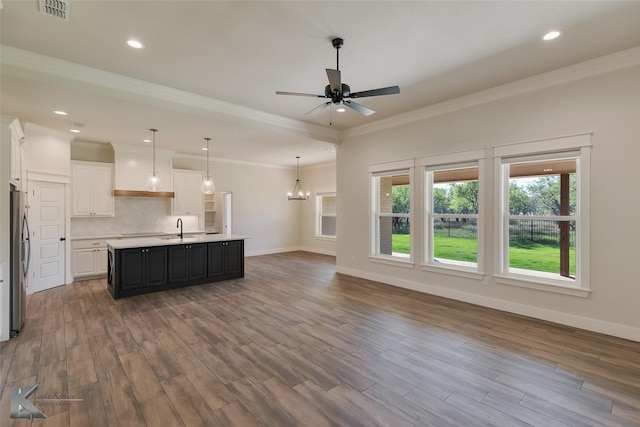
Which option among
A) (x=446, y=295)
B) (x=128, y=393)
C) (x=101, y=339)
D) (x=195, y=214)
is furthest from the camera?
(x=195, y=214)

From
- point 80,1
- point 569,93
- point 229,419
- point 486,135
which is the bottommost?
point 229,419

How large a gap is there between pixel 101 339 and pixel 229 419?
2.24 m

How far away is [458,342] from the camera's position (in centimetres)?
321

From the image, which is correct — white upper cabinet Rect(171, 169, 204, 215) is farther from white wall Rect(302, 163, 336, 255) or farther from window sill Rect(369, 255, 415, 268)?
window sill Rect(369, 255, 415, 268)

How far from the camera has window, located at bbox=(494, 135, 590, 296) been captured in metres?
3.61

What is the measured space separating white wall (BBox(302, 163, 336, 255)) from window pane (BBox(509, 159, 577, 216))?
5665 mm

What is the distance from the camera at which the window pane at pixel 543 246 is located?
3.84 meters

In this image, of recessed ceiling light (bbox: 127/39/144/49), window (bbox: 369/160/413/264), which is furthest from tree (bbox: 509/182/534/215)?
recessed ceiling light (bbox: 127/39/144/49)

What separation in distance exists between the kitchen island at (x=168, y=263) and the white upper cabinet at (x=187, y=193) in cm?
200

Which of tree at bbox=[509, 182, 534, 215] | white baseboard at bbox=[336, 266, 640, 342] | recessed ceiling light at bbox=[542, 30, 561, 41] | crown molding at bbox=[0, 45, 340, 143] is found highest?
recessed ceiling light at bbox=[542, 30, 561, 41]

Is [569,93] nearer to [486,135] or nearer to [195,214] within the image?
[486,135]

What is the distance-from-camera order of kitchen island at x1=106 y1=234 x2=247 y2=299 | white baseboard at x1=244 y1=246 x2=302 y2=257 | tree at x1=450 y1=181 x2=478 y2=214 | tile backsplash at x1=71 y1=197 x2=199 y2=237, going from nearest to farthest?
tree at x1=450 y1=181 x2=478 y2=214, kitchen island at x1=106 y1=234 x2=247 y2=299, tile backsplash at x1=71 y1=197 x2=199 y2=237, white baseboard at x1=244 y1=246 x2=302 y2=257

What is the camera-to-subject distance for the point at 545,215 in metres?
3.98

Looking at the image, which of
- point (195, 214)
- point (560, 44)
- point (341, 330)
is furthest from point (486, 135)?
point (195, 214)
